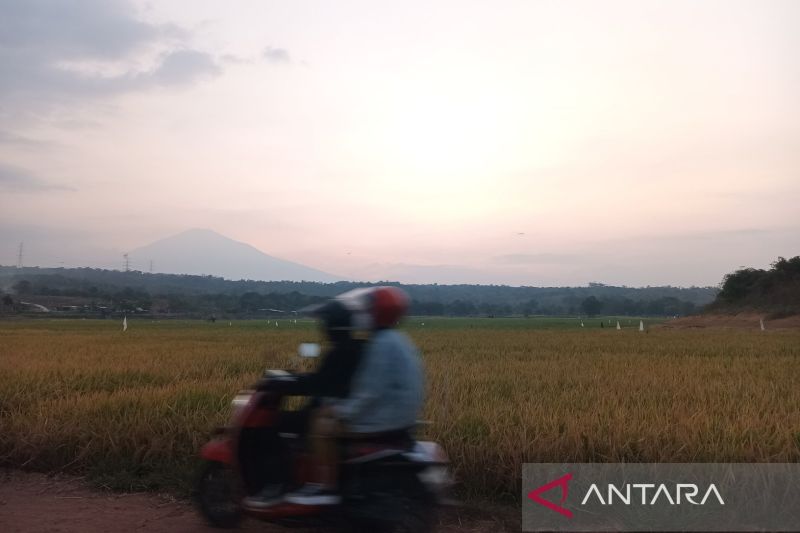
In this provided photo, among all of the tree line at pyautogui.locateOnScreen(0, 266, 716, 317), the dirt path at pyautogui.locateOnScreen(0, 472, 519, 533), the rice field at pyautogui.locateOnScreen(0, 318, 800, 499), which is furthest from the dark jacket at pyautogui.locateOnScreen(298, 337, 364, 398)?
the tree line at pyautogui.locateOnScreen(0, 266, 716, 317)

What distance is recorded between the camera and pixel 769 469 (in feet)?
14.4

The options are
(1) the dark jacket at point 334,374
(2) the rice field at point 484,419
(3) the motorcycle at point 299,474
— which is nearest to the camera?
(3) the motorcycle at point 299,474

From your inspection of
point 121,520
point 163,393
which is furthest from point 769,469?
point 163,393

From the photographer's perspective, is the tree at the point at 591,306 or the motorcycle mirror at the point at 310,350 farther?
the tree at the point at 591,306

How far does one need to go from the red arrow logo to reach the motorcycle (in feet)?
3.33

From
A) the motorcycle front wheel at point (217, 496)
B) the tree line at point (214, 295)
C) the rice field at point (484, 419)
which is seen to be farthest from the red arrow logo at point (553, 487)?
the tree line at point (214, 295)

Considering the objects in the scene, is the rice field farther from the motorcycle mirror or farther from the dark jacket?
the dark jacket

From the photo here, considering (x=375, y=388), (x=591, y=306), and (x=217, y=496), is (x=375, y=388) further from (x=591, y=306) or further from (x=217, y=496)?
(x=591, y=306)

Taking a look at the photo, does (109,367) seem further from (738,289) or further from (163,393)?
(738,289)

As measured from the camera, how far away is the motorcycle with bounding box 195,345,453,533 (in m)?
3.45

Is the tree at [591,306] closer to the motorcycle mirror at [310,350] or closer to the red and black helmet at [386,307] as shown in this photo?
the motorcycle mirror at [310,350]

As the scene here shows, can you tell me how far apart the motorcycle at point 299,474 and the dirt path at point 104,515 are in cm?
35

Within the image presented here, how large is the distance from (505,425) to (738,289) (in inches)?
2265

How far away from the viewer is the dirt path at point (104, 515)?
4355 mm
